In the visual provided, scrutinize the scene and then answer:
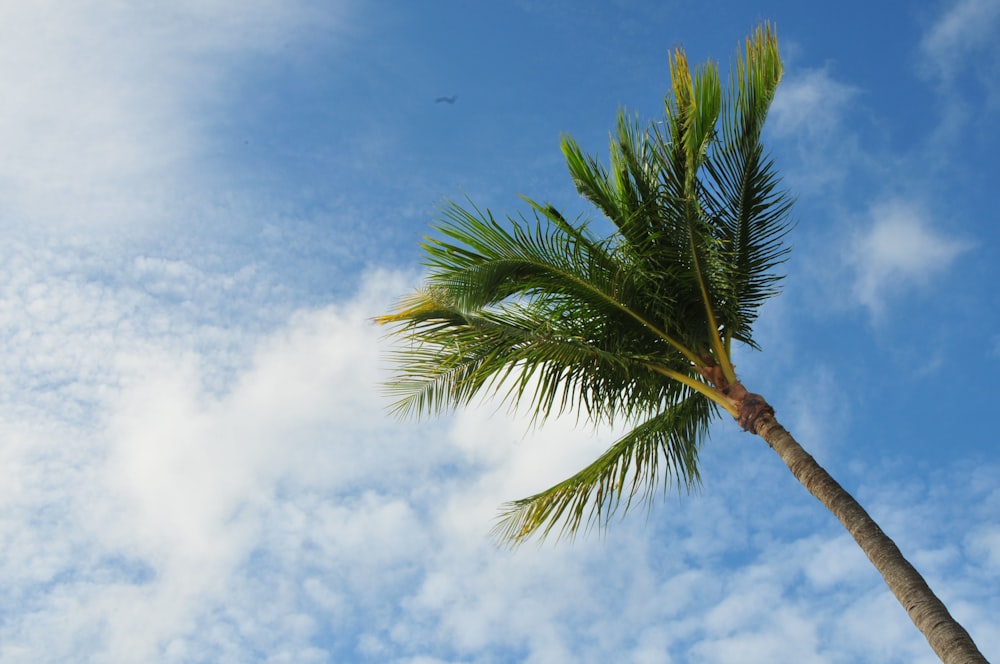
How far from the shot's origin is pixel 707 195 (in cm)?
851

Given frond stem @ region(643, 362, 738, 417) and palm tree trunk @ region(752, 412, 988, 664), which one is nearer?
palm tree trunk @ region(752, 412, 988, 664)

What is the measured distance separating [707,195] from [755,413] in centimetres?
217

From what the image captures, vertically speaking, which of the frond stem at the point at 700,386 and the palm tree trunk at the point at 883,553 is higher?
the frond stem at the point at 700,386

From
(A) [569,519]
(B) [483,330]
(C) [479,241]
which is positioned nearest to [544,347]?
(B) [483,330]

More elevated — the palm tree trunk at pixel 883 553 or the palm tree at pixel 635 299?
the palm tree at pixel 635 299

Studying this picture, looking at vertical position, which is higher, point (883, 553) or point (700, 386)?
point (700, 386)

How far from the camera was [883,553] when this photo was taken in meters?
6.35

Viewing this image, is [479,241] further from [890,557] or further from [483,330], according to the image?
[890,557]

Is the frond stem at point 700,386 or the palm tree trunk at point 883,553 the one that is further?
the frond stem at point 700,386

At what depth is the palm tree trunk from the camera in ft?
18.2

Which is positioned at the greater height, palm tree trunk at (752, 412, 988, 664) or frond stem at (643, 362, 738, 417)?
frond stem at (643, 362, 738, 417)

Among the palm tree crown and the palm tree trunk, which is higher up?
the palm tree crown

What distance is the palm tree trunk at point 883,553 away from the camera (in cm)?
555

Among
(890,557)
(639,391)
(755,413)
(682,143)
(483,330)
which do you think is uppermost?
(682,143)
